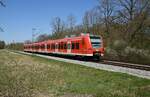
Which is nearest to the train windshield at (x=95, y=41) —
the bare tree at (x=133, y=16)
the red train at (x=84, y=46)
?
the red train at (x=84, y=46)

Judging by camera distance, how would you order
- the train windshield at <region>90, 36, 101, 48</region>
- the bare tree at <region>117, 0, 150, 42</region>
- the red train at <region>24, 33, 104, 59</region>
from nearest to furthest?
the red train at <region>24, 33, 104, 59</region>
the train windshield at <region>90, 36, 101, 48</region>
the bare tree at <region>117, 0, 150, 42</region>

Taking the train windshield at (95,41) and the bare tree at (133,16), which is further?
the bare tree at (133,16)

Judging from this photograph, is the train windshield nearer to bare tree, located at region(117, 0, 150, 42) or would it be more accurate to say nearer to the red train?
the red train

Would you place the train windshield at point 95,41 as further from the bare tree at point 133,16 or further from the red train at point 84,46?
the bare tree at point 133,16

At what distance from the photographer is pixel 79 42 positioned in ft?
111

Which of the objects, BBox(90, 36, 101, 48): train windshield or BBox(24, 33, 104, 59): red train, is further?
BBox(90, 36, 101, 48): train windshield

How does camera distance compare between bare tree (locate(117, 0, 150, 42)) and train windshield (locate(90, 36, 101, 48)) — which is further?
bare tree (locate(117, 0, 150, 42))

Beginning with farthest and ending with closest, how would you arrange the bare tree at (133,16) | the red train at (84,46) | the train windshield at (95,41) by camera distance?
the bare tree at (133,16), the train windshield at (95,41), the red train at (84,46)

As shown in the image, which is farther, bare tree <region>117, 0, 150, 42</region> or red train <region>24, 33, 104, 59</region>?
bare tree <region>117, 0, 150, 42</region>

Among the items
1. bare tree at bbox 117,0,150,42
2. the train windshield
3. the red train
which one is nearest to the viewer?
the red train

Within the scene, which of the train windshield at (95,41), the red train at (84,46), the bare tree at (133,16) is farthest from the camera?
the bare tree at (133,16)

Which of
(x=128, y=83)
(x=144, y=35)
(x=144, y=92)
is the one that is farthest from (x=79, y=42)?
(x=144, y=92)

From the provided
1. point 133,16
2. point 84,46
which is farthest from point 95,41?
point 133,16

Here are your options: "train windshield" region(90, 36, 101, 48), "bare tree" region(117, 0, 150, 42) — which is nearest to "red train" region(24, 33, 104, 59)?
"train windshield" region(90, 36, 101, 48)
